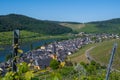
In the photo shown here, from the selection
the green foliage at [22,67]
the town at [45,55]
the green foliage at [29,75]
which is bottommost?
the town at [45,55]

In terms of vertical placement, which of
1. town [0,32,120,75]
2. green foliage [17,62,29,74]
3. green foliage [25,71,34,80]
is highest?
green foliage [17,62,29,74]

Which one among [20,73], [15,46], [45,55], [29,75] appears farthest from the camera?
[45,55]

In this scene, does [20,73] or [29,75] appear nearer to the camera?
[29,75]

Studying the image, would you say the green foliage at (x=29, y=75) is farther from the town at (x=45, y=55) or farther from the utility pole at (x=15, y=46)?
the utility pole at (x=15, y=46)

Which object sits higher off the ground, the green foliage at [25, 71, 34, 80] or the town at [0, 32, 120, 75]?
the green foliage at [25, 71, 34, 80]

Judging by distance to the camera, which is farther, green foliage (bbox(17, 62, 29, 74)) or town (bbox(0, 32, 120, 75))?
town (bbox(0, 32, 120, 75))

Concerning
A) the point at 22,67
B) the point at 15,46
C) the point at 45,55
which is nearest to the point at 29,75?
Result: the point at 22,67

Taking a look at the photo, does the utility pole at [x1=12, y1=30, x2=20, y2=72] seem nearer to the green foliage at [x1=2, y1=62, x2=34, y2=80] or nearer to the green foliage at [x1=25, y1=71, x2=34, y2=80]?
the green foliage at [x1=2, y1=62, x2=34, y2=80]

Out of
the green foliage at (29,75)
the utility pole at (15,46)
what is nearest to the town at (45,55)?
the utility pole at (15,46)

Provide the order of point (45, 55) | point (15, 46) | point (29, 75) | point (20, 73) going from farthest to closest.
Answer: point (45, 55) → point (15, 46) → point (20, 73) → point (29, 75)

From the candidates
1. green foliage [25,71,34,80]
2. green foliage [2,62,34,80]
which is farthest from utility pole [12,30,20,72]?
green foliage [25,71,34,80]

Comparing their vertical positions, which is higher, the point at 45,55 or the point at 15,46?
the point at 15,46

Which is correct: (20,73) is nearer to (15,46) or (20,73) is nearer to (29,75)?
(29,75)
